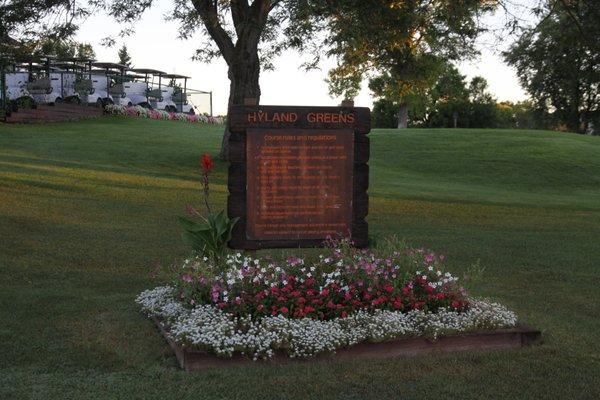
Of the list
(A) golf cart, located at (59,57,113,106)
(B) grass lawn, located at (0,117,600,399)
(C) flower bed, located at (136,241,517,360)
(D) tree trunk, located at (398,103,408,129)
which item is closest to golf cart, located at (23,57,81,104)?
(A) golf cart, located at (59,57,113,106)

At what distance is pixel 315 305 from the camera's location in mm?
7305

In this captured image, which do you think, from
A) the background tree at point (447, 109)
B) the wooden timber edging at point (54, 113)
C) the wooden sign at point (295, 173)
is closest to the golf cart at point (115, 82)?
the wooden timber edging at point (54, 113)

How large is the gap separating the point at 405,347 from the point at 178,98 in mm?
47226

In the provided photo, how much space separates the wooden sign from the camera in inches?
340

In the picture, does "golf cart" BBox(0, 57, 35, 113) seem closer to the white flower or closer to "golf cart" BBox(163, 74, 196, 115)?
"golf cart" BBox(163, 74, 196, 115)

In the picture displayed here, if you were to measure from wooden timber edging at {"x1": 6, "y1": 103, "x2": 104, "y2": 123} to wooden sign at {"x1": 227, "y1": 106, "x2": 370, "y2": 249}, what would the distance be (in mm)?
30834

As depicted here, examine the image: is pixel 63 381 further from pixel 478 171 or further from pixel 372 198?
pixel 478 171

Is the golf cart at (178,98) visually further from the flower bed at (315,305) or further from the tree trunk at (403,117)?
the flower bed at (315,305)

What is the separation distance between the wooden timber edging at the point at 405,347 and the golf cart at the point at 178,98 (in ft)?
149

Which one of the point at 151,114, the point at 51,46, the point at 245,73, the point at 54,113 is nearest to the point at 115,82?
the point at 151,114

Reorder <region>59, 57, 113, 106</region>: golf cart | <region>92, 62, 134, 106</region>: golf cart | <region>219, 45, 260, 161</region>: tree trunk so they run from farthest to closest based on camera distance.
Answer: <region>92, 62, 134, 106</region>: golf cart, <region>59, 57, 113, 106</region>: golf cart, <region>219, 45, 260, 161</region>: tree trunk

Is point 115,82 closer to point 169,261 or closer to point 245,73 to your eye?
point 245,73

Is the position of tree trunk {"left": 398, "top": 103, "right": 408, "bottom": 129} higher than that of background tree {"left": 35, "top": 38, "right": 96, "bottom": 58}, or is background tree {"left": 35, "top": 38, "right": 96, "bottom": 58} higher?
background tree {"left": 35, "top": 38, "right": 96, "bottom": 58}

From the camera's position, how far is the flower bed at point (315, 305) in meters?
6.59
